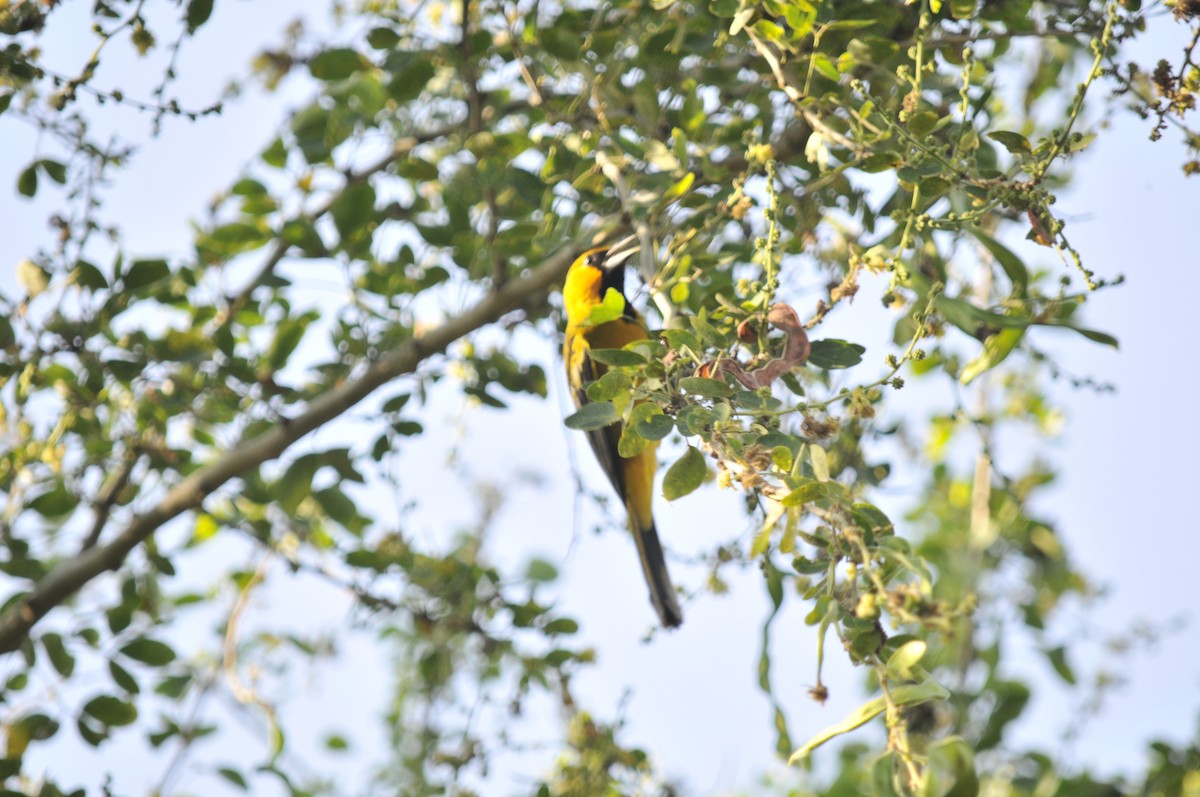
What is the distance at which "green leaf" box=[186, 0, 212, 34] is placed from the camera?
2.12 m

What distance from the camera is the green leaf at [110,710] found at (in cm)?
271

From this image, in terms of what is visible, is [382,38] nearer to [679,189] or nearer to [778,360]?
[679,189]

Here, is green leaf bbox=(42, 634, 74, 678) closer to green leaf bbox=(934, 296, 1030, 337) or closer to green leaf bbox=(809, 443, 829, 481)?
green leaf bbox=(809, 443, 829, 481)

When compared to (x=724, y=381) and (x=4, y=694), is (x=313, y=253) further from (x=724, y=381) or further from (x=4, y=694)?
(x=724, y=381)

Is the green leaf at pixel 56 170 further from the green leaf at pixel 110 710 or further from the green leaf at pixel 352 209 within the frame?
the green leaf at pixel 110 710

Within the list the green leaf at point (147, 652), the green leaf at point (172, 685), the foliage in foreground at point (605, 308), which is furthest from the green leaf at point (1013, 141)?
the green leaf at point (172, 685)

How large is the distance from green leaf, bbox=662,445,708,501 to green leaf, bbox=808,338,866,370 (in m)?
0.22

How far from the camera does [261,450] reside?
2715mm

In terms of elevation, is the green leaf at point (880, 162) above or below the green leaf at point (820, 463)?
above

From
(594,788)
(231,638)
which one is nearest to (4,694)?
(231,638)

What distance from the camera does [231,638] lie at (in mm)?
3312

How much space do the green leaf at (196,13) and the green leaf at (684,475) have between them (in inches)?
53.9

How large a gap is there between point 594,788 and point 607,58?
1.63m

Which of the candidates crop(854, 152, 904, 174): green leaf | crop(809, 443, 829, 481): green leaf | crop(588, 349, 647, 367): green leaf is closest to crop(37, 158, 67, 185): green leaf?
crop(588, 349, 647, 367): green leaf
